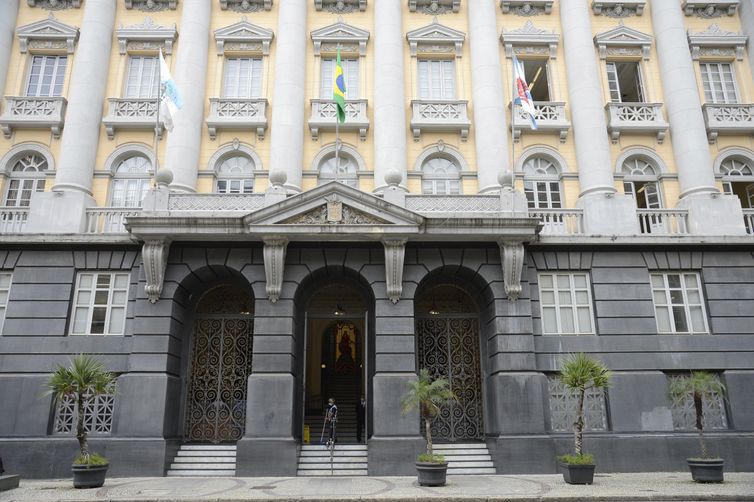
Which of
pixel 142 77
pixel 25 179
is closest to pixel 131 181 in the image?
pixel 25 179

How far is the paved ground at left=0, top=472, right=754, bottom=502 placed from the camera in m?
13.5

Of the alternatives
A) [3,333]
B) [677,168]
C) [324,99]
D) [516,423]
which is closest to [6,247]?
[3,333]

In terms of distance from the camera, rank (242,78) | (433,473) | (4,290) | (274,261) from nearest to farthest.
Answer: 1. (433,473)
2. (274,261)
3. (4,290)
4. (242,78)

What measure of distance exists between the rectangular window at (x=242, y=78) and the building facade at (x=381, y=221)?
95mm

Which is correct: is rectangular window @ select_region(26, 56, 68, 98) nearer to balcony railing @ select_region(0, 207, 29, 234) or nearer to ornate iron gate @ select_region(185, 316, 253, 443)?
balcony railing @ select_region(0, 207, 29, 234)

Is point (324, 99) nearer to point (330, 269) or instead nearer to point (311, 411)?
point (330, 269)

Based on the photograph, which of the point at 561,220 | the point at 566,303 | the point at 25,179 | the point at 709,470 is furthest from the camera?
the point at 25,179

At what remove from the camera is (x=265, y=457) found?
58.4ft

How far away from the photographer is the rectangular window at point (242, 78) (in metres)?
23.9

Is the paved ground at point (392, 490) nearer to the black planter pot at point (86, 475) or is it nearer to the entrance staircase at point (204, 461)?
the black planter pot at point (86, 475)

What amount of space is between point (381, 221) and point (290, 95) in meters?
7.34

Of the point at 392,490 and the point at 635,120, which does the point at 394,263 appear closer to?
the point at 392,490

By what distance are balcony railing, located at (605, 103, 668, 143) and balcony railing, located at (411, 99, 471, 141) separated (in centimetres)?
567

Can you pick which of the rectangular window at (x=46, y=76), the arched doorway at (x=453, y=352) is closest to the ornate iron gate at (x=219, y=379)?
the arched doorway at (x=453, y=352)
